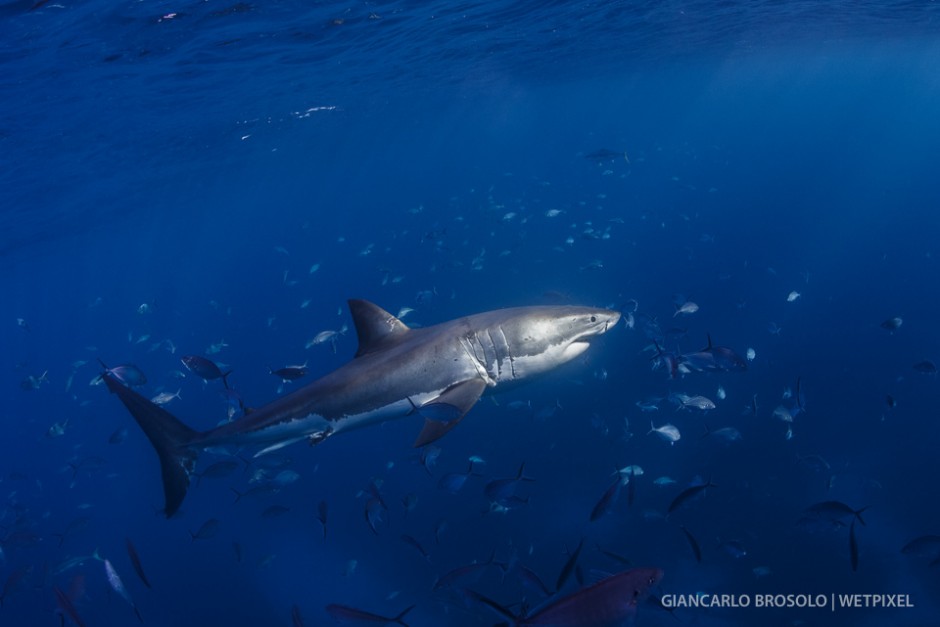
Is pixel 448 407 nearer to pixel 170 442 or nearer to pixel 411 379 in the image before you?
pixel 411 379

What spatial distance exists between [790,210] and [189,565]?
29428 mm

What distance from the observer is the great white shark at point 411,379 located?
17.0ft

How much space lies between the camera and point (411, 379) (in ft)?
17.0

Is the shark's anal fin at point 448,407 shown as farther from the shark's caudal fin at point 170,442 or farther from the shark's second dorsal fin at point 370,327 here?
the shark's caudal fin at point 170,442

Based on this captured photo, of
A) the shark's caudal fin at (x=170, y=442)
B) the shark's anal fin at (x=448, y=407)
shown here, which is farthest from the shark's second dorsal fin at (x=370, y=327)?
the shark's caudal fin at (x=170, y=442)

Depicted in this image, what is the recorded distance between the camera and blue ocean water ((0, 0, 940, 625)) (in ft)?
29.8

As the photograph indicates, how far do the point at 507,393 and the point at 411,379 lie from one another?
9616 millimetres

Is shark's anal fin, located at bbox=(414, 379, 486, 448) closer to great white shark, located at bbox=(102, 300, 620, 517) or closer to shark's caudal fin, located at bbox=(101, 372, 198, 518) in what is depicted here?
great white shark, located at bbox=(102, 300, 620, 517)

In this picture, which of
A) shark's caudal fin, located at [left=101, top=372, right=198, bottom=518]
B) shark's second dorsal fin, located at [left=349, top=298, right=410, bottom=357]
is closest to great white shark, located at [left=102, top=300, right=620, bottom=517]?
shark's caudal fin, located at [left=101, top=372, right=198, bottom=518]

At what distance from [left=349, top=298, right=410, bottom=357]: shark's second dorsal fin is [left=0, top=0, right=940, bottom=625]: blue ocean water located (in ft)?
6.24

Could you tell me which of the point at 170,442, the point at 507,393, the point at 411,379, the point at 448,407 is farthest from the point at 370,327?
the point at 507,393

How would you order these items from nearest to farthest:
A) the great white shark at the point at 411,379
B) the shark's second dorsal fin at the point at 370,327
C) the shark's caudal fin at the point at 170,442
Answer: the great white shark at the point at 411,379, the shark's caudal fin at the point at 170,442, the shark's second dorsal fin at the point at 370,327

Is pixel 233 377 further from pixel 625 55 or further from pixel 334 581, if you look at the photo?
pixel 625 55

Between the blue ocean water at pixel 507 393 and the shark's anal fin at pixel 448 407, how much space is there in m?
1.75
